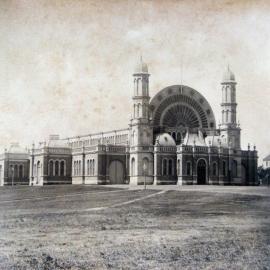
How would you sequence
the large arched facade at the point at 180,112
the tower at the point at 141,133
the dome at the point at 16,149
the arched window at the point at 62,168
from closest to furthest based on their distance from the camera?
the tower at the point at 141,133, the large arched facade at the point at 180,112, the arched window at the point at 62,168, the dome at the point at 16,149

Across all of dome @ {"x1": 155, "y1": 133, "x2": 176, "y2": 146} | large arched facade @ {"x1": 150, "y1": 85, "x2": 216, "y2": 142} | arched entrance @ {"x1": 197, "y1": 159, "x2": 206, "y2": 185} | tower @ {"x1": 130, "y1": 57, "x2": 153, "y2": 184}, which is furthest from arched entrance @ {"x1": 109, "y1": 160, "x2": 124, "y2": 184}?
arched entrance @ {"x1": 197, "y1": 159, "x2": 206, "y2": 185}

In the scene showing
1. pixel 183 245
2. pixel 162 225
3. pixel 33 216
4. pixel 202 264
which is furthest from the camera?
pixel 33 216

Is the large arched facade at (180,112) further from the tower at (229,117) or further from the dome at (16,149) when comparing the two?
the dome at (16,149)

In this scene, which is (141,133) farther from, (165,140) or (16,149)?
(16,149)

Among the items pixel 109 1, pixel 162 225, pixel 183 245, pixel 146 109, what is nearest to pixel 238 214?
pixel 162 225

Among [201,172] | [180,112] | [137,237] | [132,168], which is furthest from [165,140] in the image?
[137,237]

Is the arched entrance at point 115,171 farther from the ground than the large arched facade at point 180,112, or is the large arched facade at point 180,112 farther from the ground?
the large arched facade at point 180,112

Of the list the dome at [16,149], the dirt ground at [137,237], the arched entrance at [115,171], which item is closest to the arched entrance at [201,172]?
the arched entrance at [115,171]

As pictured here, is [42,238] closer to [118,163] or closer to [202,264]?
[202,264]
